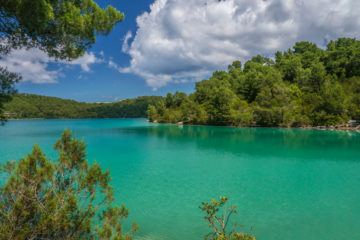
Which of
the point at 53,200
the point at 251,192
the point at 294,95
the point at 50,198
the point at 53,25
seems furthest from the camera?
the point at 294,95

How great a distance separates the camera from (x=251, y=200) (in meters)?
10.7

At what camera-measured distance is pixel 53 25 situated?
620cm

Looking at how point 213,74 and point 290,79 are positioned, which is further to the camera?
point 213,74

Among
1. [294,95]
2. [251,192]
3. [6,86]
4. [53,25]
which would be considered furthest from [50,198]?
[294,95]

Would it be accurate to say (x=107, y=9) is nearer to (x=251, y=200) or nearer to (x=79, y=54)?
(x=79, y=54)

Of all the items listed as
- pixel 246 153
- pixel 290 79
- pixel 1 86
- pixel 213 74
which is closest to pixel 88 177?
pixel 1 86

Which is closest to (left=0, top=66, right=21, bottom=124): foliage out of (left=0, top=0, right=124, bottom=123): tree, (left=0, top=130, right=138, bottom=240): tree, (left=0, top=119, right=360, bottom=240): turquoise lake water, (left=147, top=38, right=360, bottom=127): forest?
(left=0, top=0, right=124, bottom=123): tree

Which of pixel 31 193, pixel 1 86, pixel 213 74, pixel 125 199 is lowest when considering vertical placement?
pixel 125 199

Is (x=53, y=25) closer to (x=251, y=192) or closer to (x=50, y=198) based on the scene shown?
(x=50, y=198)

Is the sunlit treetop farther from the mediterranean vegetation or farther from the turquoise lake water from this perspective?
the turquoise lake water

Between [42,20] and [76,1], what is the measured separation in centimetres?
165

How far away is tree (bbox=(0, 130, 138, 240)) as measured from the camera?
448cm

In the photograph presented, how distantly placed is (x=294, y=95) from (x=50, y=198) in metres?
70.7

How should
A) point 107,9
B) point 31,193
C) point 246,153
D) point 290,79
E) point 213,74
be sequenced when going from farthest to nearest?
1. point 213,74
2. point 290,79
3. point 246,153
4. point 107,9
5. point 31,193
